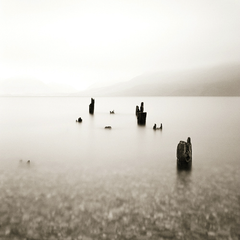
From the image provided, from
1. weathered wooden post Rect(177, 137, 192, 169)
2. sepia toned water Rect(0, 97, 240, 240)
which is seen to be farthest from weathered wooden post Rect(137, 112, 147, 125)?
weathered wooden post Rect(177, 137, 192, 169)

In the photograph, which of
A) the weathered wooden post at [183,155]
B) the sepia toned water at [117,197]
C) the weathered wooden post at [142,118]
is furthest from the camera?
the weathered wooden post at [142,118]

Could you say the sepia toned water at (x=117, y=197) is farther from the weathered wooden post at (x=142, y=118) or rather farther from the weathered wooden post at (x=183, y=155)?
the weathered wooden post at (x=142, y=118)

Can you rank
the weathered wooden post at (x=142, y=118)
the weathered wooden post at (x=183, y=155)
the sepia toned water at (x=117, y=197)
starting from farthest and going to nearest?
the weathered wooden post at (x=142, y=118) → the weathered wooden post at (x=183, y=155) → the sepia toned water at (x=117, y=197)

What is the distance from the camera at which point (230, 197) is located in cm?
758

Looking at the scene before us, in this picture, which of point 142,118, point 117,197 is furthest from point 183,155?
point 142,118

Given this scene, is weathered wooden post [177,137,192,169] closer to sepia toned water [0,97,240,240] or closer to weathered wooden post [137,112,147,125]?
sepia toned water [0,97,240,240]

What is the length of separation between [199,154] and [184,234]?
31.6 ft

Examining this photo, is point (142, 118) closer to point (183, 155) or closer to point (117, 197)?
point (183, 155)

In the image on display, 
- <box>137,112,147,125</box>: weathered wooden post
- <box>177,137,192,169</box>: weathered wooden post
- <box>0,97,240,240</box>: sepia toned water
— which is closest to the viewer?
<box>0,97,240,240</box>: sepia toned water

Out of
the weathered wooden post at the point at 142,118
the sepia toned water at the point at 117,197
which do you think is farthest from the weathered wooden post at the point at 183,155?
the weathered wooden post at the point at 142,118

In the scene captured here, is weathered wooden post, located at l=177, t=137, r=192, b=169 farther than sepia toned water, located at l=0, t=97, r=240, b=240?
Yes

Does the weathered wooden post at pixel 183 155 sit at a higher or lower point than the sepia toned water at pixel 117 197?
higher

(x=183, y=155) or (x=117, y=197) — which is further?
(x=183, y=155)

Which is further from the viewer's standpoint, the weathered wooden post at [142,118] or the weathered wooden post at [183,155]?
the weathered wooden post at [142,118]
